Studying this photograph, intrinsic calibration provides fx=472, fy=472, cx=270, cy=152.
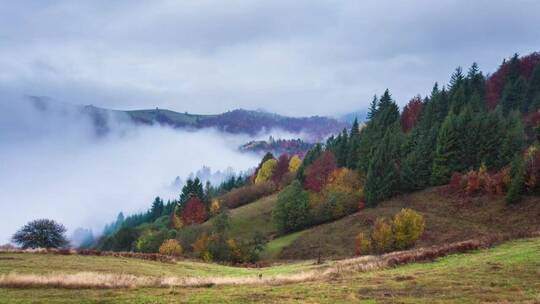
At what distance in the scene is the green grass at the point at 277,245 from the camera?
96.1 m

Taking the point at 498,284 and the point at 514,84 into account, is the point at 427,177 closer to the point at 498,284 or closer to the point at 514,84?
the point at 514,84

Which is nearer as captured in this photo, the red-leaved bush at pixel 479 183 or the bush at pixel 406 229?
the bush at pixel 406 229

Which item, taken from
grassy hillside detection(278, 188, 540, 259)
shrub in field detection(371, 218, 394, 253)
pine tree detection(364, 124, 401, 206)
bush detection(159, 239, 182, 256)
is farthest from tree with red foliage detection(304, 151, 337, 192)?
shrub in field detection(371, 218, 394, 253)

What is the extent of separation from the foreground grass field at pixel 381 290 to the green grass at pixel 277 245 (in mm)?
66936

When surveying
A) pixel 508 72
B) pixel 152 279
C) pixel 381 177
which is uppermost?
pixel 508 72

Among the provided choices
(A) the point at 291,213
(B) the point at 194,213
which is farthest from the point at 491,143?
(B) the point at 194,213

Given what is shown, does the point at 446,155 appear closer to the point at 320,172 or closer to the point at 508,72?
the point at 320,172

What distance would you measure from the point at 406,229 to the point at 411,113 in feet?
340

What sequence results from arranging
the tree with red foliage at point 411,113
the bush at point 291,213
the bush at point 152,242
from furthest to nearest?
the tree with red foliage at point 411,113 → the bush at point 291,213 → the bush at point 152,242

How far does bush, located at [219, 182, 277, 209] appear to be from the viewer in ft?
539

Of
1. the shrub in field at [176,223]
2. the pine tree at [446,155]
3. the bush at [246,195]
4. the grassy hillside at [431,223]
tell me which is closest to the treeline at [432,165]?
the pine tree at [446,155]

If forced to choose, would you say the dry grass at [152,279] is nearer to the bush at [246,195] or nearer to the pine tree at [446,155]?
the pine tree at [446,155]

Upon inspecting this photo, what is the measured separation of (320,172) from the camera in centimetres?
14262

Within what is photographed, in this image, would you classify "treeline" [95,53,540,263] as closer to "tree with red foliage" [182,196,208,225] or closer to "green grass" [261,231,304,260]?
"tree with red foliage" [182,196,208,225]
